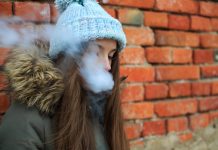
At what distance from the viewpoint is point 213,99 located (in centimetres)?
247

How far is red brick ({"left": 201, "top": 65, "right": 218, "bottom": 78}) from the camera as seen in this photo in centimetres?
240

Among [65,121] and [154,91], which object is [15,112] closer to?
[65,121]

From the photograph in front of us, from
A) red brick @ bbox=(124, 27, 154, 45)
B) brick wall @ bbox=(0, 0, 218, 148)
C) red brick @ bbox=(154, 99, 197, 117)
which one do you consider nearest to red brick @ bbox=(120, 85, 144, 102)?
brick wall @ bbox=(0, 0, 218, 148)

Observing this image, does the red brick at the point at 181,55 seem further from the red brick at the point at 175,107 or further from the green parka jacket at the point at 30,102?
the green parka jacket at the point at 30,102

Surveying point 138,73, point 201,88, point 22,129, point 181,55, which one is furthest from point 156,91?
point 22,129

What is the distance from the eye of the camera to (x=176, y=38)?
224 centimetres

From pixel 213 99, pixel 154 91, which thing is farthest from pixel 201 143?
pixel 154 91

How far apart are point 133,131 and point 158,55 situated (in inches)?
17.0

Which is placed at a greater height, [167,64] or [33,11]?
[33,11]

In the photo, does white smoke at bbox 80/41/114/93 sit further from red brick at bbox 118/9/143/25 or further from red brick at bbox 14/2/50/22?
red brick at bbox 118/9/143/25

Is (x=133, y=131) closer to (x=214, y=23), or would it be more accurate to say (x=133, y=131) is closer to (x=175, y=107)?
(x=175, y=107)

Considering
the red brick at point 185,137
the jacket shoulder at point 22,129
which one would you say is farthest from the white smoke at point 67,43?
the red brick at point 185,137

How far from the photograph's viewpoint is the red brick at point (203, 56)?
235cm

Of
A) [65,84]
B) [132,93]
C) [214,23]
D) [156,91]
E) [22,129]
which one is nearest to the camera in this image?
[22,129]
